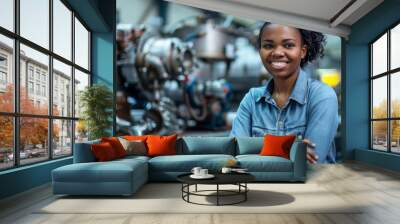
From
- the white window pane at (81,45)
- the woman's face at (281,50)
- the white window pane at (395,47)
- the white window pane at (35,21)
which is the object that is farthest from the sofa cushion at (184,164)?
the white window pane at (395,47)

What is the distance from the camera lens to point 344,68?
921cm

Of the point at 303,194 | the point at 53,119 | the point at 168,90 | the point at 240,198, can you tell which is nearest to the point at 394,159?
the point at 303,194

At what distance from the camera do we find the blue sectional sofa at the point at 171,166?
4.70 metres

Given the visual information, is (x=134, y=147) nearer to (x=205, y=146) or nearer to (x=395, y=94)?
(x=205, y=146)

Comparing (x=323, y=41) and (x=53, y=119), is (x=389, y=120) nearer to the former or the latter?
(x=323, y=41)

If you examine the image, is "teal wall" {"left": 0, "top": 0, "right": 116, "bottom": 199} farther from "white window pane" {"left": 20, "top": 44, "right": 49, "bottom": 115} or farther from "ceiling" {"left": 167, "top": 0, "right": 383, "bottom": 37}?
"ceiling" {"left": 167, "top": 0, "right": 383, "bottom": 37}

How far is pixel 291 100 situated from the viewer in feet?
28.2

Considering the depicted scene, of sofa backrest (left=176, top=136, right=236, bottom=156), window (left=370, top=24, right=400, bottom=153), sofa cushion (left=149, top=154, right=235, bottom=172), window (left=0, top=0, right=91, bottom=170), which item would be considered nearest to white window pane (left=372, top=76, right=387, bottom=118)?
window (left=370, top=24, right=400, bottom=153)

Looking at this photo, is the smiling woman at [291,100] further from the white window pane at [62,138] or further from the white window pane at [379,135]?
the white window pane at [62,138]

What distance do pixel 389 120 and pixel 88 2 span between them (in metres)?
6.46

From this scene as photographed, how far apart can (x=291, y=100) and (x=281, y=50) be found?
3.74ft

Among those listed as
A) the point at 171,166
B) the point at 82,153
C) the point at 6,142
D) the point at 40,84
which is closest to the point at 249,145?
the point at 171,166

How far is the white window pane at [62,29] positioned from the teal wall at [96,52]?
21cm

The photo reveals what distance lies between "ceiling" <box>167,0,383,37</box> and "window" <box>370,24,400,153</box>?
87cm
